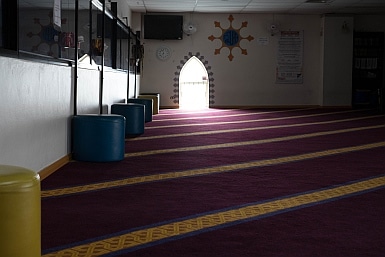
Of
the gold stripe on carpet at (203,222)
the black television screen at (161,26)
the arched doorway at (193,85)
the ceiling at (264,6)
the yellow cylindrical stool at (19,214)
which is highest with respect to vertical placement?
the ceiling at (264,6)

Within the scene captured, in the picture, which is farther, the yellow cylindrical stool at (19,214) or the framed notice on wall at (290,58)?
the framed notice on wall at (290,58)

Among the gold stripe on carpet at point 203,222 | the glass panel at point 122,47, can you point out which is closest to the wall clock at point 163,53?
the glass panel at point 122,47

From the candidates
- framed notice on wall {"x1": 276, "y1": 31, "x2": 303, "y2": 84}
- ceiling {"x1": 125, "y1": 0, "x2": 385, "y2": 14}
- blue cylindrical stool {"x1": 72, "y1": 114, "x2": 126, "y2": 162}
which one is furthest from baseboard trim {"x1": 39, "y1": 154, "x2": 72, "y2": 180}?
framed notice on wall {"x1": 276, "y1": 31, "x2": 303, "y2": 84}

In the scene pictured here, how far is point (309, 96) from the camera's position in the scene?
14.1 metres

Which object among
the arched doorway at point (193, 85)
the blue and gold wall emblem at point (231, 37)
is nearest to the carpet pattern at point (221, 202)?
the blue and gold wall emblem at point (231, 37)

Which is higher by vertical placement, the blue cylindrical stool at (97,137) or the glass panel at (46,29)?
the glass panel at (46,29)

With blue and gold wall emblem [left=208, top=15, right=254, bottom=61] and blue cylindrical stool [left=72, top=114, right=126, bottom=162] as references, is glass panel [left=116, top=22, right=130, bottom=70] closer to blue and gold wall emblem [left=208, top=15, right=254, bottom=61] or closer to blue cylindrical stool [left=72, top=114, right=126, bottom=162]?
blue and gold wall emblem [left=208, top=15, right=254, bottom=61]

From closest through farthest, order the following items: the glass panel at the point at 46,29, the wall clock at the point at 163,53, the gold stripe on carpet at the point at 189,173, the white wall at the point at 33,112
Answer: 1. the white wall at the point at 33,112
2. the gold stripe on carpet at the point at 189,173
3. the glass panel at the point at 46,29
4. the wall clock at the point at 163,53

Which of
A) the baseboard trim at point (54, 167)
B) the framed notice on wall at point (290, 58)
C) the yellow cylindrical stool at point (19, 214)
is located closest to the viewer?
the yellow cylindrical stool at point (19, 214)

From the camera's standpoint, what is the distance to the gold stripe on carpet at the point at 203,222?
7.57 ft

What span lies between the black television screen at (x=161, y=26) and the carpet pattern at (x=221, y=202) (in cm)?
760

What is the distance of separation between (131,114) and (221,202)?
385 centimetres

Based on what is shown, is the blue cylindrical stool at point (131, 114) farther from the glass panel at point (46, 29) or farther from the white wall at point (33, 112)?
the white wall at point (33, 112)

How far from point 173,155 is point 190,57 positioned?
8642mm
